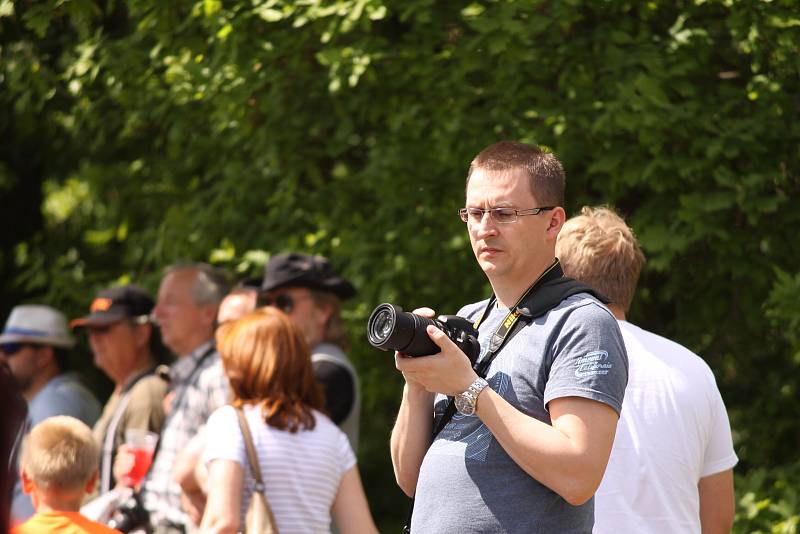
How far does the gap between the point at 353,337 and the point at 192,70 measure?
1.73 m

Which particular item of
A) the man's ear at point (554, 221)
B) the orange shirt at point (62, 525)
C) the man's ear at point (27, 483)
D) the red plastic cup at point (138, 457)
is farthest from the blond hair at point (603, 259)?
the red plastic cup at point (138, 457)

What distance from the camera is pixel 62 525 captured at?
3422mm

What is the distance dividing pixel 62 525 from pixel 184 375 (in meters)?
1.72

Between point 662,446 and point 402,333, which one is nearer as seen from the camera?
point 402,333

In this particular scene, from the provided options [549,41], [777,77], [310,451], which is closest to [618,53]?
[549,41]

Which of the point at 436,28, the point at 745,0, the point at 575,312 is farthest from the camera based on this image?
the point at 436,28

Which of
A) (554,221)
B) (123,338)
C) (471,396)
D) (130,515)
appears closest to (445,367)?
(471,396)

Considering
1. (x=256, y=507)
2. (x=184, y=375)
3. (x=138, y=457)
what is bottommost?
(x=184, y=375)

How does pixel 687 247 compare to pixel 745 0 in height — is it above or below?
below

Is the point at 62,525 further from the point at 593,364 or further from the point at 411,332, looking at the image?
the point at 593,364

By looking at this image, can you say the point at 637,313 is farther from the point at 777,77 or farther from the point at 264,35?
the point at 264,35

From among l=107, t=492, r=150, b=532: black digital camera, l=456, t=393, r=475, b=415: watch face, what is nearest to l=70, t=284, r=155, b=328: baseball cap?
l=107, t=492, r=150, b=532: black digital camera

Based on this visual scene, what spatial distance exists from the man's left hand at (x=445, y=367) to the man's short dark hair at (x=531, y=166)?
439mm

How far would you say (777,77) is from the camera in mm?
5059
